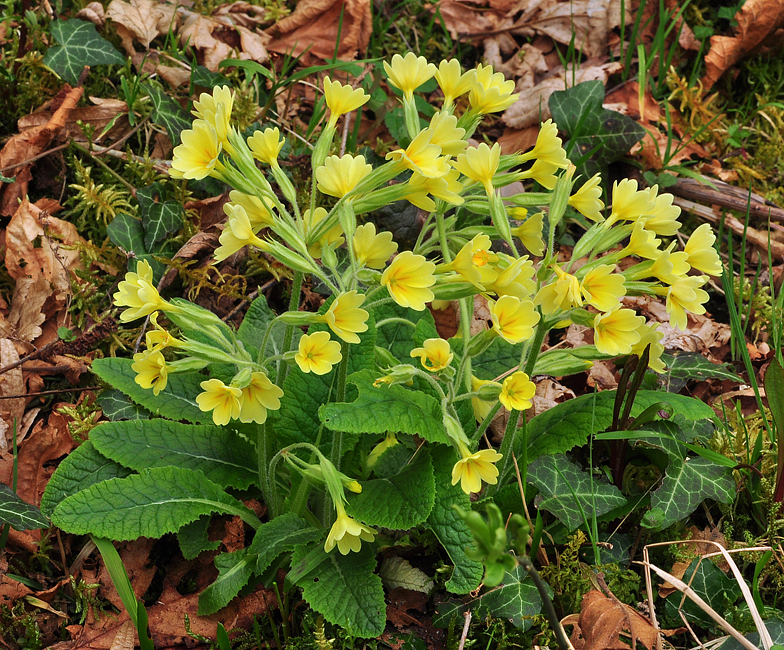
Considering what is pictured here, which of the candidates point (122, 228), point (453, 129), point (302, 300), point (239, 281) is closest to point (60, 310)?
point (122, 228)

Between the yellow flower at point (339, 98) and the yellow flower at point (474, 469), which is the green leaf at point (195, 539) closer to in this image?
the yellow flower at point (474, 469)

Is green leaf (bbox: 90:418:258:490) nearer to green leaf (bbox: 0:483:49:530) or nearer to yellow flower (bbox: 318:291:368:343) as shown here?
green leaf (bbox: 0:483:49:530)

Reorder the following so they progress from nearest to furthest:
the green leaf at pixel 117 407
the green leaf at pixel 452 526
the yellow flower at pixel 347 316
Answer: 1. the yellow flower at pixel 347 316
2. the green leaf at pixel 452 526
3. the green leaf at pixel 117 407

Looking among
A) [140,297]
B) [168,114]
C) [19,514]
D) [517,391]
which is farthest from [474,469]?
[168,114]

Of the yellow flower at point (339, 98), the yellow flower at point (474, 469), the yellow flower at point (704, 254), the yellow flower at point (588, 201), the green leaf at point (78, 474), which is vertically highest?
the yellow flower at point (339, 98)

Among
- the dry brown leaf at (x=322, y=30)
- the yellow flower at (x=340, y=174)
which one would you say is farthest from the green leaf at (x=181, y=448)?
the dry brown leaf at (x=322, y=30)

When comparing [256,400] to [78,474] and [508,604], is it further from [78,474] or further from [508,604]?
[508,604]

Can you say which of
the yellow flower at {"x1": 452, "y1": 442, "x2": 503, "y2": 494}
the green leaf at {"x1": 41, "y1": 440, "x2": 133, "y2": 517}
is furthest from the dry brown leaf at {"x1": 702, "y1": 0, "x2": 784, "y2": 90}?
the green leaf at {"x1": 41, "y1": 440, "x2": 133, "y2": 517}
